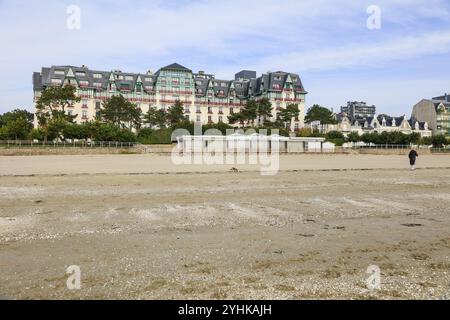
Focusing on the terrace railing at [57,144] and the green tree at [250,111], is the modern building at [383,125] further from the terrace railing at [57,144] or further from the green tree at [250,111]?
the terrace railing at [57,144]

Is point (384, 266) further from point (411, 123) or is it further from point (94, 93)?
point (411, 123)

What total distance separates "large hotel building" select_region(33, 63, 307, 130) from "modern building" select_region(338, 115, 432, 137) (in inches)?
988

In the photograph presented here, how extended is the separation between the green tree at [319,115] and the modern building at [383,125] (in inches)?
838

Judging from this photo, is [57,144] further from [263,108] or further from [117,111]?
[263,108]

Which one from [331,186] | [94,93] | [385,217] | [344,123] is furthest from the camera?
[344,123]

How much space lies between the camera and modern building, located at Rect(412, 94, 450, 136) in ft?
447

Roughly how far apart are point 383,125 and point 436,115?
21350mm

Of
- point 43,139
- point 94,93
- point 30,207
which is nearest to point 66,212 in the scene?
point 30,207

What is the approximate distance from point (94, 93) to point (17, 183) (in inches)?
3262

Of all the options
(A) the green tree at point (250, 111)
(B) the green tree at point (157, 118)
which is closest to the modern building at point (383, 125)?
(A) the green tree at point (250, 111)

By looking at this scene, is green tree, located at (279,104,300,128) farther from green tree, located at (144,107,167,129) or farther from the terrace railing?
the terrace railing

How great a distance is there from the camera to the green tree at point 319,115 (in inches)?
4274

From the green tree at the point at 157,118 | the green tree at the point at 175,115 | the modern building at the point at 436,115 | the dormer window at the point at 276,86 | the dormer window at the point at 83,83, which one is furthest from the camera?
the modern building at the point at 436,115

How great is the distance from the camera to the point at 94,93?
326ft
